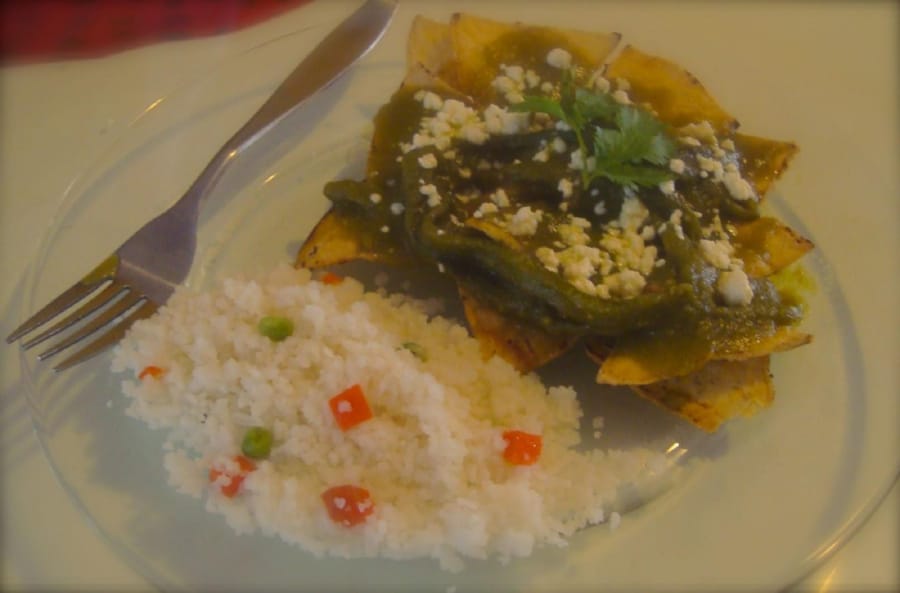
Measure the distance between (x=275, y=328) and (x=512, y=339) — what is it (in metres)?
0.66

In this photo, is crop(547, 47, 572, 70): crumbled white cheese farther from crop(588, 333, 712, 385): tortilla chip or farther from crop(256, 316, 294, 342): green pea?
crop(256, 316, 294, 342): green pea

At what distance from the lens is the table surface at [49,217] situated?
1935mm

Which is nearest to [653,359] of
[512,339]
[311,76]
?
[512,339]

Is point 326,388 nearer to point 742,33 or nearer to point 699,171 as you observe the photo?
point 699,171

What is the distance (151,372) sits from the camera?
85.7 inches

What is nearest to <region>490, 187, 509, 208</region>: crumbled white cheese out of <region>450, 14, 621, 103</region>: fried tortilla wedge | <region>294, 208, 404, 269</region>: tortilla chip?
<region>294, 208, 404, 269</region>: tortilla chip

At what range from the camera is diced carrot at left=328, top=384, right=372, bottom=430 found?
204 centimetres

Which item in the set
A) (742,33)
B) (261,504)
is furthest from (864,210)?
(261,504)

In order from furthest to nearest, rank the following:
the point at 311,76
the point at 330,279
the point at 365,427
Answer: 1. the point at 311,76
2. the point at 330,279
3. the point at 365,427

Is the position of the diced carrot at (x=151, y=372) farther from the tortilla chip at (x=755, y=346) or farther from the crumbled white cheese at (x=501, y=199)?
the tortilla chip at (x=755, y=346)

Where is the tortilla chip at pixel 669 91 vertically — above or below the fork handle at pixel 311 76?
above

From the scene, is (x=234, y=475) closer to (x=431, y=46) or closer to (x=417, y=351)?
(x=417, y=351)

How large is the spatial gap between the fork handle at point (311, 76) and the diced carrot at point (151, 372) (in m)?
0.63

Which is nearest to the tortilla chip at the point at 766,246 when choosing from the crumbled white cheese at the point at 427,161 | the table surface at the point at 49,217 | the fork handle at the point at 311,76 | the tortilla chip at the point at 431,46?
the table surface at the point at 49,217
